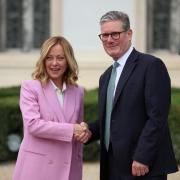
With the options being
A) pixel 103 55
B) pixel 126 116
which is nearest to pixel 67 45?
pixel 126 116

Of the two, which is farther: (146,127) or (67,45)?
(67,45)

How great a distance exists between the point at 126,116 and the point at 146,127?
132 mm

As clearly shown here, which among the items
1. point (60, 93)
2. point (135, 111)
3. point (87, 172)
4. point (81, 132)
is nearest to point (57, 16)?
point (87, 172)

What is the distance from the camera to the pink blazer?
3.39 m

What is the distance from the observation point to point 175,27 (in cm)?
980

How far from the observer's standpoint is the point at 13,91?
28.4 feet

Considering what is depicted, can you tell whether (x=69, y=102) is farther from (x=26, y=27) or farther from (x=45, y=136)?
(x=26, y=27)

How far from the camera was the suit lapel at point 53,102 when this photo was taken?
3.45m

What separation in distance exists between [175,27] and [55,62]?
6.63 m

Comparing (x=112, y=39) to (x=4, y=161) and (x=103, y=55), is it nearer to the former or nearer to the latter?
(x=4, y=161)

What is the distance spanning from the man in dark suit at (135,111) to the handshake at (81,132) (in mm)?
207

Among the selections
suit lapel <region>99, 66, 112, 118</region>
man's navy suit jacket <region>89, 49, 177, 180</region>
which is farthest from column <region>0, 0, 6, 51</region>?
man's navy suit jacket <region>89, 49, 177, 180</region>

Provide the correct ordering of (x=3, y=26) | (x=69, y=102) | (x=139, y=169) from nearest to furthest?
(x=139, y=169) → (x=69, y=102) → (x=3, y=26)

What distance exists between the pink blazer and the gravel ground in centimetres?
281
